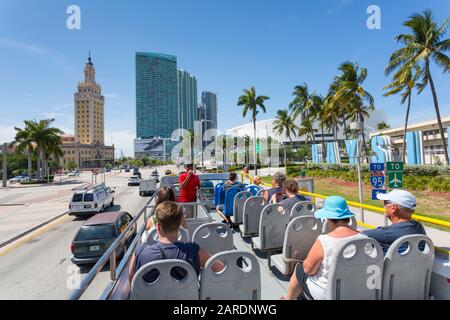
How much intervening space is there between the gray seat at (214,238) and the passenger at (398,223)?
183 cm

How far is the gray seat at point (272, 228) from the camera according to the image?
446cm

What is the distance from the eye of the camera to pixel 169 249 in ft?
8.09

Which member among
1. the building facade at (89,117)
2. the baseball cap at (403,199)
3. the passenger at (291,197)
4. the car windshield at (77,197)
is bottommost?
the car windshield at (77,197)

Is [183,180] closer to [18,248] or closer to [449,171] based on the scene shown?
[18,248]

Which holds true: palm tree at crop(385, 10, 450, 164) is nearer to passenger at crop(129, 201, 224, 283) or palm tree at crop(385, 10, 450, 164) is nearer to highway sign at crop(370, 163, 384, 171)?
highway sign at crop(370, 163, 384, 171)

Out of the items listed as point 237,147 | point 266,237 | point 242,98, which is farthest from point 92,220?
point 237,147

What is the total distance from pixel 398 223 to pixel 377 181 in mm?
6099

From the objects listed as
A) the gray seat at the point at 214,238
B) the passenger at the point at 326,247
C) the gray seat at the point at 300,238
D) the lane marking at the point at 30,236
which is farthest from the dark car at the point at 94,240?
the passenger at the point at 326,247

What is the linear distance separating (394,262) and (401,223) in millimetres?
620

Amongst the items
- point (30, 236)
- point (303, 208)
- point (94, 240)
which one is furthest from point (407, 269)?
point (30, 236)

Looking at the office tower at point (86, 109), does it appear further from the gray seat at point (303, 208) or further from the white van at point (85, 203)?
the gray seat at point (303, 208)
